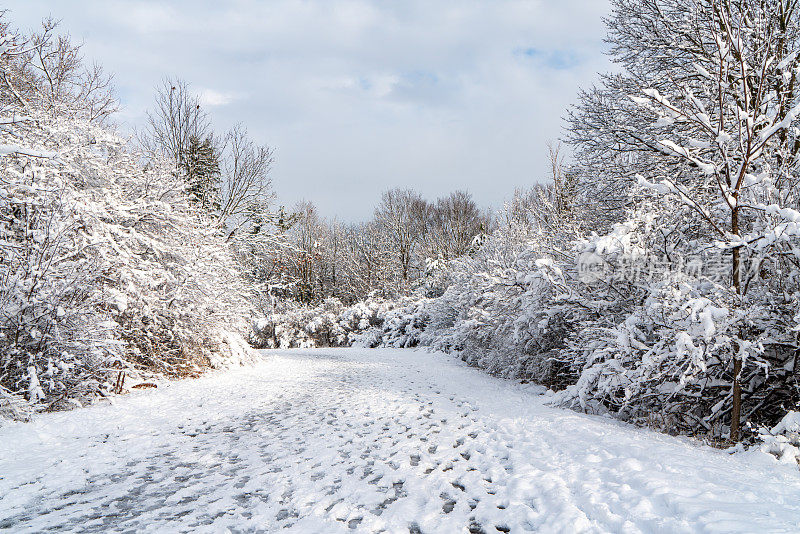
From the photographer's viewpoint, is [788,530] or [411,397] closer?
[788,530]

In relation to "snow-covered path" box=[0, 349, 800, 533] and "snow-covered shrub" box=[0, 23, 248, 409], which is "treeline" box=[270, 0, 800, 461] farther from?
"snow-covered shrub" box=[0, 23, 248, 409]

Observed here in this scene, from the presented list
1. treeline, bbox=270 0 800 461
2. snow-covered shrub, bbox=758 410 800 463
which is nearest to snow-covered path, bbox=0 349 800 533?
snow-covered shrub, bbox=758 410 800 463

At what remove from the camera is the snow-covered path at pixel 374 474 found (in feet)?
10.1

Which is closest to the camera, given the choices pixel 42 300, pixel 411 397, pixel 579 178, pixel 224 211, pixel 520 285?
pixel 42 300

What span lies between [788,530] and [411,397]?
590cm

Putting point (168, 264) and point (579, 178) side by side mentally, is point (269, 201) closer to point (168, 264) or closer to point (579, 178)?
point (168, 264)

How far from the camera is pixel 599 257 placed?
680 cm

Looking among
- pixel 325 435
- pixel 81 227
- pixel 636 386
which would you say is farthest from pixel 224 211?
pixel 636 386

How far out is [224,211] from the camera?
21.2 meters

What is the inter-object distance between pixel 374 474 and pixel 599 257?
4.73 m

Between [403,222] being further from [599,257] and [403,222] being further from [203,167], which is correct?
[599,257]

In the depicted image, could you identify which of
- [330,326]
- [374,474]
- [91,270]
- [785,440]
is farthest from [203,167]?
[785,440]

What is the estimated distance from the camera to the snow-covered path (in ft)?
10.1

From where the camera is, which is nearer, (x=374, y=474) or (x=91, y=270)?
(x=374, y=474)
